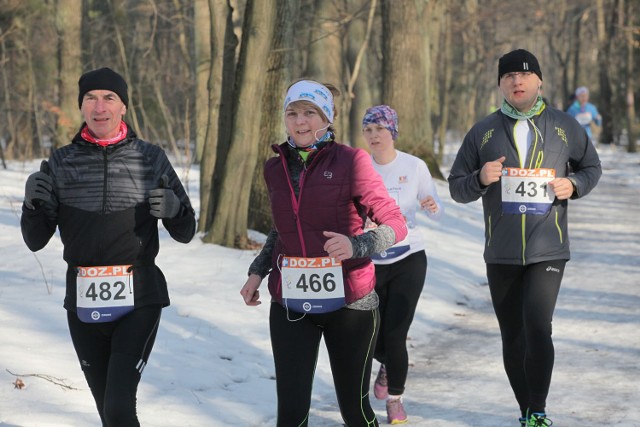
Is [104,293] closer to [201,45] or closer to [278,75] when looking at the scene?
[278,75]

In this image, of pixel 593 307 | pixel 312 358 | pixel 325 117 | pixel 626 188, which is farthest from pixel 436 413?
pixel 626 188

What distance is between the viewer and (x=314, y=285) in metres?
A: 4.34

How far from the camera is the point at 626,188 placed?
78.7 feet

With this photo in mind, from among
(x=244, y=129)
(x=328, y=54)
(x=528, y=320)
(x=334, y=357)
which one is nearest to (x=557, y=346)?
(x=528, y=320)

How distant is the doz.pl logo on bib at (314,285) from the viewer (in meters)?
4.35

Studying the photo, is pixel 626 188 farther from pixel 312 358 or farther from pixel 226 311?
pixel 312 358

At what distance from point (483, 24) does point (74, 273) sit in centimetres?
3997

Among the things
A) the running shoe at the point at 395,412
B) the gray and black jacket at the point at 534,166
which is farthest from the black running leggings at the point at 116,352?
the running shoe at the point at 395,412

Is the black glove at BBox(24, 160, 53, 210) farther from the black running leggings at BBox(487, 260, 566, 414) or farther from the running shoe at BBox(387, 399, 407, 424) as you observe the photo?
the running shoe at BBox(387, 399, 407, 424)

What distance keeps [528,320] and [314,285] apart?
169cm

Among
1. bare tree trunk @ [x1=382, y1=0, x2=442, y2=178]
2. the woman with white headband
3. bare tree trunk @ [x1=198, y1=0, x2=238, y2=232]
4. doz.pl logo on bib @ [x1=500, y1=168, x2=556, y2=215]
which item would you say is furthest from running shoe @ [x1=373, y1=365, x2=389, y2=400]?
bare tree trunk @ [x1=382, y1=0, x2=442, y2=178]

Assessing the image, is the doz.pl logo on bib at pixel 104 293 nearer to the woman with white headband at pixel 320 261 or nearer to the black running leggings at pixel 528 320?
the woman with white headband at pixel 320 261

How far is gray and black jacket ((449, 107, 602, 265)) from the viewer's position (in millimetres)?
5586

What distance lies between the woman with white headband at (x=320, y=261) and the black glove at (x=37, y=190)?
957 mm
